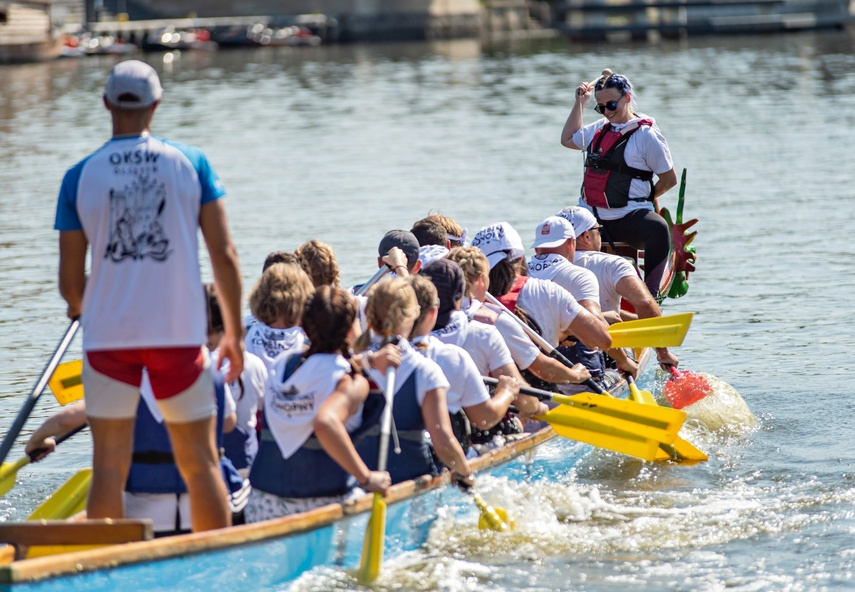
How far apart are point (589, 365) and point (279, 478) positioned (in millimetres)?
3673

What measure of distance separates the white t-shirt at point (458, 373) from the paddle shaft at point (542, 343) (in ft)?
3.62

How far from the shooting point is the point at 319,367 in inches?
233

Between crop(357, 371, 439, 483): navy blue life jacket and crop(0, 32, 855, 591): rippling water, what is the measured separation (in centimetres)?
41

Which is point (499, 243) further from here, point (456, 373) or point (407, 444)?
point (407, 444)

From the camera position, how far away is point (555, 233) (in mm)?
9195

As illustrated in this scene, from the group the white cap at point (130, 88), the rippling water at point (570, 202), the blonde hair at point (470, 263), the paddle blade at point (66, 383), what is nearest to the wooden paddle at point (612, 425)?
the rippling water at point (570, 202)

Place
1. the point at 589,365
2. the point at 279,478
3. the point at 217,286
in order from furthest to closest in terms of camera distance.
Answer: the point at 589,365 → the point at 279,478 → the point at 217,286

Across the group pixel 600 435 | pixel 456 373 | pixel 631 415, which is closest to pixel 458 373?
pixel 456 373

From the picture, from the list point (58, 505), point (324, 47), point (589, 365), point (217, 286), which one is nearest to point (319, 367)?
point (217, 286)

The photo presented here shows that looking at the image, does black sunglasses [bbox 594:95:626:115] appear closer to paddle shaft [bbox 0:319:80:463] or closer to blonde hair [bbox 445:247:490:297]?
blonde hair [bbox 445:247:490:297]

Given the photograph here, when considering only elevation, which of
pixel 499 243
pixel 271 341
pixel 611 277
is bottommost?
pixel 611 277

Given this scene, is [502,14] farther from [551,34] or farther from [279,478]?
[279,478]

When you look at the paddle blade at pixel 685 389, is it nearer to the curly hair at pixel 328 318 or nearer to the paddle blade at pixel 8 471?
the curly hair at pixel 328 318

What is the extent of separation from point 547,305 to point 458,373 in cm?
180
